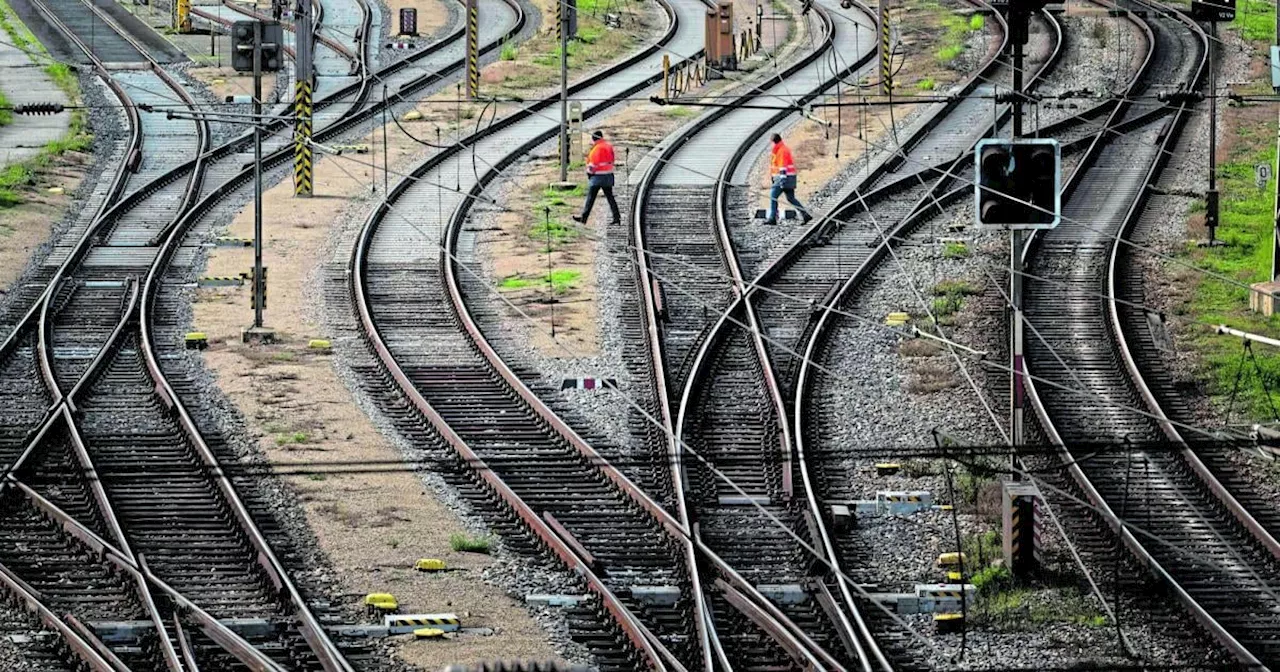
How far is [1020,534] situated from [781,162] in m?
14.9

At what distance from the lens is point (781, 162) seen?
3406cm

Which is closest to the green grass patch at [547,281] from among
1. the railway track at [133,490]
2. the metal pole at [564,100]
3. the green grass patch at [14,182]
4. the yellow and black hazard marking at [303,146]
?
the railway track at [133,490]

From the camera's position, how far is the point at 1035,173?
19.2 metres

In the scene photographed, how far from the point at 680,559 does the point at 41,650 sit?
4.99 m

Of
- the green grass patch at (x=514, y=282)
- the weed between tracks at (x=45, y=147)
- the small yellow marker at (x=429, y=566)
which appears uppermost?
the weed between tracks at (x=45, y=147)

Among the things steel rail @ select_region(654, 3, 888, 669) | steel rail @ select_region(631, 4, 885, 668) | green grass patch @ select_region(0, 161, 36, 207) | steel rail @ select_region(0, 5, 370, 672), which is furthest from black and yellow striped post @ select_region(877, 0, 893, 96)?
steel rail @ select_region(0, 5, 370, 672)

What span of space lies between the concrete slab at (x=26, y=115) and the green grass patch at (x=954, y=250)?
17289mm

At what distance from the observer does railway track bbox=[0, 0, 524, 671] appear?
1808 cm

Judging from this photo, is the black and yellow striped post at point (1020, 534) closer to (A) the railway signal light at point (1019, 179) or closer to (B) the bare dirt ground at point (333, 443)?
(A) the railway signal light at point (1019, 179)

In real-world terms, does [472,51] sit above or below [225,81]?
above

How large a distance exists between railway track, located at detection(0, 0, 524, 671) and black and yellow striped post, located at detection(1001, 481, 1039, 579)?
5.31m

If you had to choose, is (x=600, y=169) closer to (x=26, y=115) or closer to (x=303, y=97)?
(x=303, y=97)

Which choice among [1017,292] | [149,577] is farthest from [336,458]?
[1017,292]

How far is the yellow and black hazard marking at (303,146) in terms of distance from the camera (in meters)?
37.2
